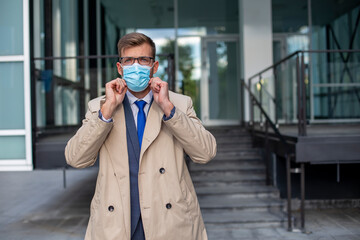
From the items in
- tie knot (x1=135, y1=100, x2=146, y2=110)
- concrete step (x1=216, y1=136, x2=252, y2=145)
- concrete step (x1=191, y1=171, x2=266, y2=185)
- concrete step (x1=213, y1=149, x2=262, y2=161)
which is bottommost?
concrete step (x1=191, y1=171, x2=266, y2=185)

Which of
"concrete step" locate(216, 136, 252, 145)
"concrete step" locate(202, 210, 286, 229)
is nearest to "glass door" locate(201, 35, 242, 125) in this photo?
"concrete step" locate(216, 136, 252, 145)

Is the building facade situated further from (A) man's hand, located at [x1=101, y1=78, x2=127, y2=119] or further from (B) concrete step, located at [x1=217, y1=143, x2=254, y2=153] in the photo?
(A) man's hand, located at [x1=101, y1=78, x2=127, y2=119]

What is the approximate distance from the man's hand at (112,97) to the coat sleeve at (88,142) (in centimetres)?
4

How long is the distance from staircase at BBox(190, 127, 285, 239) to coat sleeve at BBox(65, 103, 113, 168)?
3633 mm

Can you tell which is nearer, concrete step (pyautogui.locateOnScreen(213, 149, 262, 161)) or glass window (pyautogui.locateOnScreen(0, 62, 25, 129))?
glass window (pyautogui.locateOnScreen(0, 62, 25, 129))

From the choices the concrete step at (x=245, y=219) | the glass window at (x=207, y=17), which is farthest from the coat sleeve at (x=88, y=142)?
the glass window at (x=207, y=17)

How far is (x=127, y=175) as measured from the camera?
1651 millimetres

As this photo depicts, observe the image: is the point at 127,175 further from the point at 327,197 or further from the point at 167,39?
the point at 167,39

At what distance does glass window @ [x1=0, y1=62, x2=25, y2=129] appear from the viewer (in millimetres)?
5035

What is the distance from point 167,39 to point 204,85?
162 cm

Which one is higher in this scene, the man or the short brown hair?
the short brown hair

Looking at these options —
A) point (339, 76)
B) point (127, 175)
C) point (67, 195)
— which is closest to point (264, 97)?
point (339, 76)

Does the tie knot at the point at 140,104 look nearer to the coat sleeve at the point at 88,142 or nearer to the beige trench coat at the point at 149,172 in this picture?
the beige trench coat at the point at 149,172

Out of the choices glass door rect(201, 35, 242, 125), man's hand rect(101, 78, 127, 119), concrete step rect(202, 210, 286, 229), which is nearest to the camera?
man's hand rect(101, 78, 127, 119)
